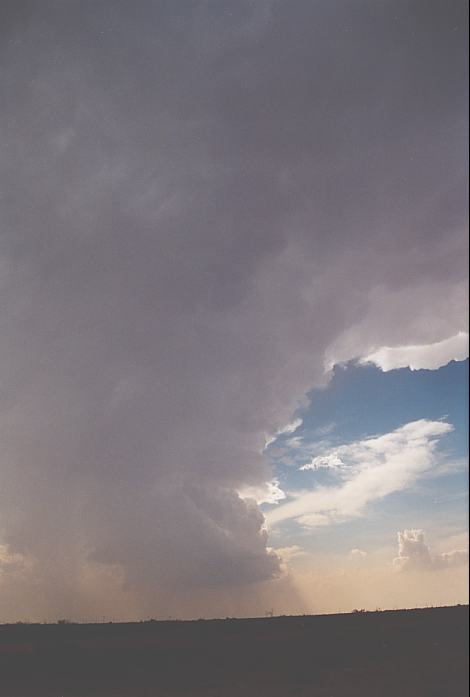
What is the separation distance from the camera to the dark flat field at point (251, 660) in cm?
910

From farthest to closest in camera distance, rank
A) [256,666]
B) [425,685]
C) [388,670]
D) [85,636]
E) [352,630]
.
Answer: [85,636], [352,630], [256,666], [388,670], [425,685]

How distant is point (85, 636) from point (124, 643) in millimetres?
1525

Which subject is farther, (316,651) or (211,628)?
(211,628)

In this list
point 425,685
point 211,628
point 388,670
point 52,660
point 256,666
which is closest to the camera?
point 425,685

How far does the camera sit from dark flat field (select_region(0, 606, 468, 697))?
910cm

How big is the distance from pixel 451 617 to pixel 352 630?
2625mm

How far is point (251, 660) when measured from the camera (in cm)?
1189

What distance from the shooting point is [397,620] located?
51.6ft

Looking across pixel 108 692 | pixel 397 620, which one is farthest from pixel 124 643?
pixel 397 620

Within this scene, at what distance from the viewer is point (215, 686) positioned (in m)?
10.0

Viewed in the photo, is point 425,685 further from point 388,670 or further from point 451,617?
point 451,617

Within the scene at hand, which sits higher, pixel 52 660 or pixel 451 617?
pixel 451 617

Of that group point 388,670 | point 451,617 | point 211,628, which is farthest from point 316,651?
point 211,628

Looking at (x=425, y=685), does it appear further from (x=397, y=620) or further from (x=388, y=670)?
(x=397, y=620)
